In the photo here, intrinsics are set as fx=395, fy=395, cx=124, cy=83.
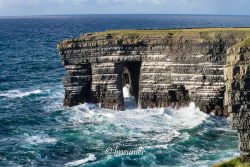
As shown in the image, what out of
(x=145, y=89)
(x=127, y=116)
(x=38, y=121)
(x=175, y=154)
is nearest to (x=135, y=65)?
(x=145, y=89)

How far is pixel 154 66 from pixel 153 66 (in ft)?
0.34

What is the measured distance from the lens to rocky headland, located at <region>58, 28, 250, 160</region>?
1505 inches

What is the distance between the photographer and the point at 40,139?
33750mm

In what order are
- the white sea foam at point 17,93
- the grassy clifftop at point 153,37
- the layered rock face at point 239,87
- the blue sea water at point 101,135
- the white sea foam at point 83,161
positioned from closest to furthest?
the layered rock face at point 239,87 < the white sea foam at point 83,161 < the blue sea water at point 101,135 < the grassy clifftop at point 153,37 < the white sea foam at point 17,93

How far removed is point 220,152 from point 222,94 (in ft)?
31.0

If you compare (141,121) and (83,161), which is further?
(141,121)

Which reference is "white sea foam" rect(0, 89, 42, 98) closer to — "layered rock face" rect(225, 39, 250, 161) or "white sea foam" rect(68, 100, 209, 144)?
"white sea foam" rect(68, 100, 209, 144)

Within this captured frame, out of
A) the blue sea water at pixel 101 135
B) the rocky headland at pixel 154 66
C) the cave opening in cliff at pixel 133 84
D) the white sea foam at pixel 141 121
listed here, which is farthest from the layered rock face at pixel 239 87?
the cave opening in cliff at pixel 133 84

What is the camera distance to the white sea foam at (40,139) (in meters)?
33.0

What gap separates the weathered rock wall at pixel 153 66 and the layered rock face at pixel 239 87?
54.3ft

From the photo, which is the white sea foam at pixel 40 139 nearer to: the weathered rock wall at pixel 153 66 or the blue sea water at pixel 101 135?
the blue sea water at pixel 101 135

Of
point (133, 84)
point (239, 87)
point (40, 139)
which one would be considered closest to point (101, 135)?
point (40, 139)

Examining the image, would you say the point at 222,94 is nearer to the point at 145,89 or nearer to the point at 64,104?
the point at 145,89

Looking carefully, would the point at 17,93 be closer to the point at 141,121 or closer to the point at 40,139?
the point at 40,139
